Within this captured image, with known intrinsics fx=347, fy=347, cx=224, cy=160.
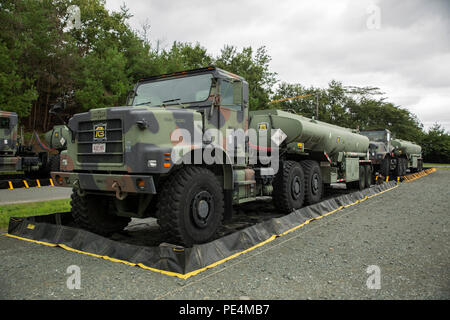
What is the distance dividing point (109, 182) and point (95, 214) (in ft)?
4.11

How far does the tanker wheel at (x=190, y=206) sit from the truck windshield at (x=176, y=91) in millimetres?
1347

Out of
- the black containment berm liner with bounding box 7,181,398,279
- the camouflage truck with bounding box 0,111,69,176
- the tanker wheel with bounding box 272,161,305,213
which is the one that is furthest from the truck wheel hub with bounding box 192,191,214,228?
the camouflage truck with bounding box 0,111,69,176

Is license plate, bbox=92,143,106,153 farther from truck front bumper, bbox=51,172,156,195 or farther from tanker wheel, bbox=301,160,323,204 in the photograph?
tanker wheel, bbox=301,160,323,204

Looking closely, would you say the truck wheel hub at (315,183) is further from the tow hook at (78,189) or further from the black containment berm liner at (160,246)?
the tow hook at (78,189)

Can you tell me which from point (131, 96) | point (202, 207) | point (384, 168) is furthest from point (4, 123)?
point (384, 168)

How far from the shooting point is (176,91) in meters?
5.69

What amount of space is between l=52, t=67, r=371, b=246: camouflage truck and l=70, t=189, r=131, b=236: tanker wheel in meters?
0.02

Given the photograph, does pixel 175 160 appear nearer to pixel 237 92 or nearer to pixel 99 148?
pixel 99 148

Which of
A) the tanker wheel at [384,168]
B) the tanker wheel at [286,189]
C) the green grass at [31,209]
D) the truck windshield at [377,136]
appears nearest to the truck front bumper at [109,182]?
the green grass at [31,209]

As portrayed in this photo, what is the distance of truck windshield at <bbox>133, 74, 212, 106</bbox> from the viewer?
218 inches

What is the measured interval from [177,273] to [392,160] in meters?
18.1

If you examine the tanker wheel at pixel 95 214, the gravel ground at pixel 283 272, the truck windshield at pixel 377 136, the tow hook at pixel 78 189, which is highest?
the truck windshield at pixel 377 136

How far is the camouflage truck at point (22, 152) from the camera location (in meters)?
12.4
